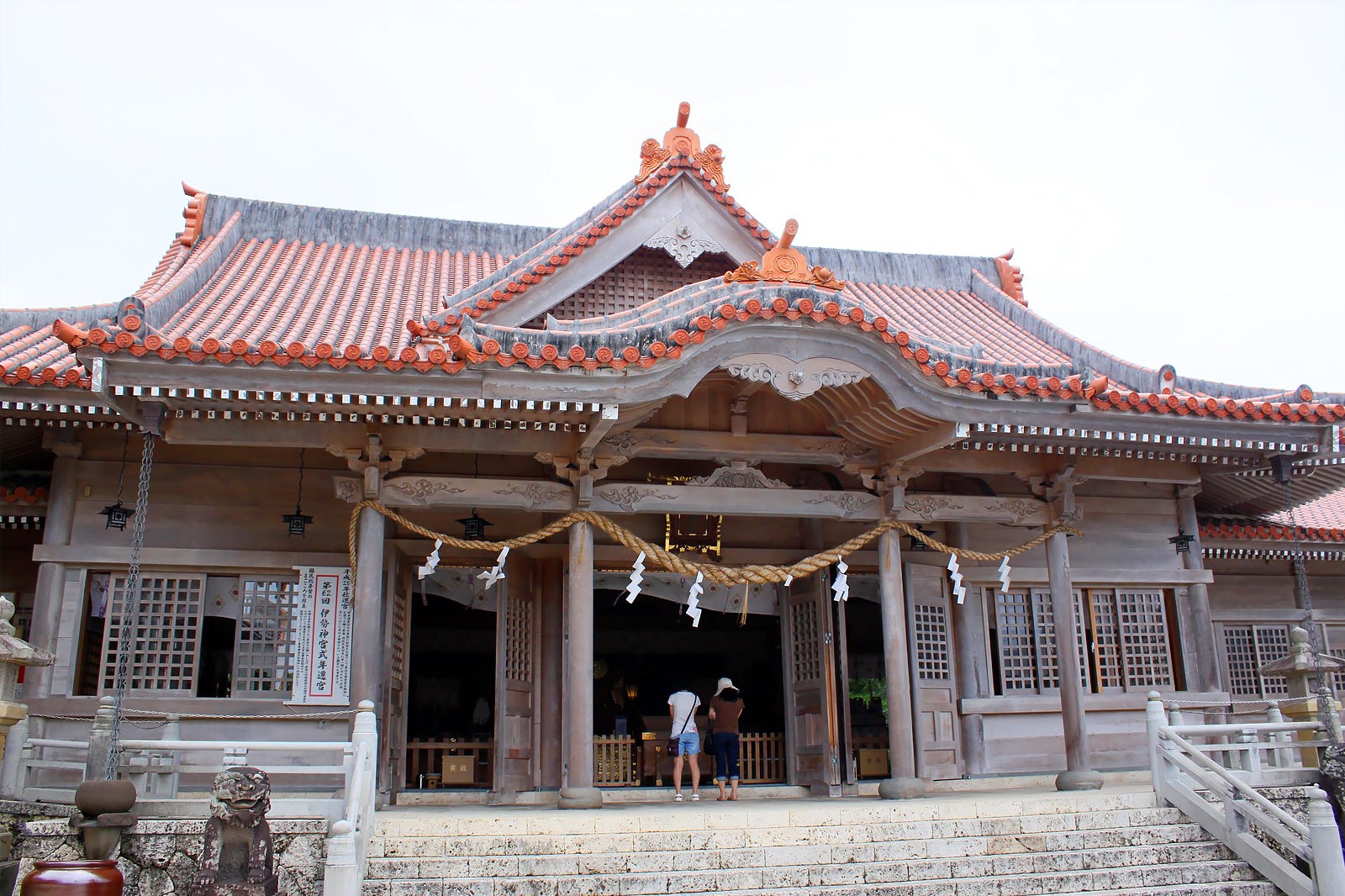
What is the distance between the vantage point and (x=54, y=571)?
10992 millimetres

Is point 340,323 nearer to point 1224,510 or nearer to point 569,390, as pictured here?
point 569,390

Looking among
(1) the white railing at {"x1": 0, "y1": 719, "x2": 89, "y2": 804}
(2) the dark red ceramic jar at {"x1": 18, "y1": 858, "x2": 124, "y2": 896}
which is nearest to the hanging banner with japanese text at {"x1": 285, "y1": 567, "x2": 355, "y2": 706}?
(1) the white railing at {"x1": 0, "y1": 719, "x2": 89, "y2": 804}

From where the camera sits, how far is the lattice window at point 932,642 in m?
13.0

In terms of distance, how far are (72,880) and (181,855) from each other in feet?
3.12

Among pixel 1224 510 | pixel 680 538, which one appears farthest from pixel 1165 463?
pixel 680 538

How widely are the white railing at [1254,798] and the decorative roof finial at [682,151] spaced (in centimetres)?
755

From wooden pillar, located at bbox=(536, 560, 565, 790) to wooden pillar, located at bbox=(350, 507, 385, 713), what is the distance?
7.41 ft

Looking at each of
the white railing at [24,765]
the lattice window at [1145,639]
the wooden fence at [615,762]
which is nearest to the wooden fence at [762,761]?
the wooden fence at [615,762]

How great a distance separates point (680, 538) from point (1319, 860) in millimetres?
6765

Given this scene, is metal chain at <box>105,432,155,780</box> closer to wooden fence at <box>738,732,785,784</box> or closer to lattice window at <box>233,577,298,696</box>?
lattice window at <box>233,577,298,696</box>

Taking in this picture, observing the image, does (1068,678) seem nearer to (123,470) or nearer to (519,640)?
(519,640)

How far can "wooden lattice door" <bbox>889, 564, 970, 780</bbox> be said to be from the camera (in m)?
12.6

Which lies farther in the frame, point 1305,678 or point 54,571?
point 54,571

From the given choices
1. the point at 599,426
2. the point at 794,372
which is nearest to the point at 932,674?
the point at 794,372
